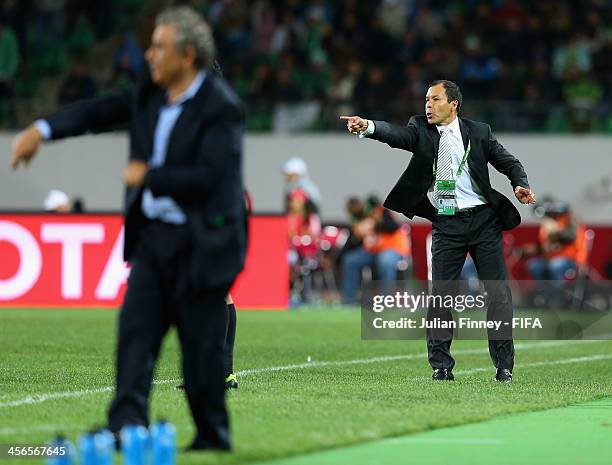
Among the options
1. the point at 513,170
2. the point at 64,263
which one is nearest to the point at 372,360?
the point at 513,170

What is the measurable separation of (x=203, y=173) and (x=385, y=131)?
4789mm

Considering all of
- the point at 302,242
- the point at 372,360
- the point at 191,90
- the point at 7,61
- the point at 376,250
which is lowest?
the point at 372,360

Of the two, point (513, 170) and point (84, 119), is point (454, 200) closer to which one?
point (513, 170)

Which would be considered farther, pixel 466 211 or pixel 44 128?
pixel 466 211

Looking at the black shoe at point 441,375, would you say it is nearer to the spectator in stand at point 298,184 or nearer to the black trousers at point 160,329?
the black trousers at point 160,329

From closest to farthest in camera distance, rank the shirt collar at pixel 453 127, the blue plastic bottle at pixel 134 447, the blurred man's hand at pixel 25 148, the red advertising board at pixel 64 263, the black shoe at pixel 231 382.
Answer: the blue plastic bottle at pixel 134 447 < the blurred man's hand at pixel 25 148 < the black shoe at pixel 231 382 < the shirt collar at pixel 453 127 < the red advertising board at pixel 64 263

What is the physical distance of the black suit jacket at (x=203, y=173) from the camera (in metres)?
7.11

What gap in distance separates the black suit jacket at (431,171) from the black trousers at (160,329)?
16.2 ft

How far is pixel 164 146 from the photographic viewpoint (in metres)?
7.29

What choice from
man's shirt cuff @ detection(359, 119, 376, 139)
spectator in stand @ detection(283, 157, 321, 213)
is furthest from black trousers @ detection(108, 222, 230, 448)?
spectator in stand @ detection(283, 157, 321, 213)

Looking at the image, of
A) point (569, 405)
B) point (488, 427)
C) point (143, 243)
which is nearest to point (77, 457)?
point (143, 243)

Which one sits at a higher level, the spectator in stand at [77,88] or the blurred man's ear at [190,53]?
the spectator in stand at [77,88]

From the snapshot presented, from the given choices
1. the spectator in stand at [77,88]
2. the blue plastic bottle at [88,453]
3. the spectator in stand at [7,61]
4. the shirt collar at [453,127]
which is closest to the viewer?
the blue plastic bottle at [88,453]

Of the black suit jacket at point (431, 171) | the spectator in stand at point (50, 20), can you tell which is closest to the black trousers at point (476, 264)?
the black suit jacket at point (431, 171)
